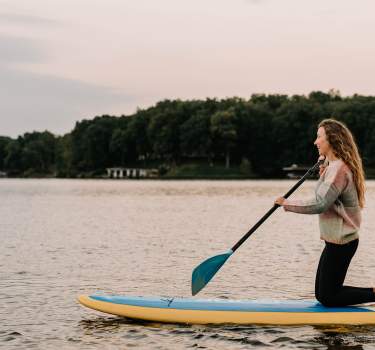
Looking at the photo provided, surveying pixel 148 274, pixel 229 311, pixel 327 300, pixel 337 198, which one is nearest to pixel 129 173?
pixel 148 274

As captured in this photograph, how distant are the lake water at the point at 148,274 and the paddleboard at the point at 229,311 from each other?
0.19 meters

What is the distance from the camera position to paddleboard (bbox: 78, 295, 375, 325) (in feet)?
30.8

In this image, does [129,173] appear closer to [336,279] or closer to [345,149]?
[336,279]

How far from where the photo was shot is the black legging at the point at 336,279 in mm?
8613

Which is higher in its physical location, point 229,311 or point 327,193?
point 327,193

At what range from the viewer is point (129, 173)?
157000 millimetres

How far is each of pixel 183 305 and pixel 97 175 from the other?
154674 millimetres

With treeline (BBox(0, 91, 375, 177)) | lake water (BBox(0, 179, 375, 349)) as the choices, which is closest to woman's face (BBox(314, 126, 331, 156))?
lake water (BBox(0, 179, 375, 349))

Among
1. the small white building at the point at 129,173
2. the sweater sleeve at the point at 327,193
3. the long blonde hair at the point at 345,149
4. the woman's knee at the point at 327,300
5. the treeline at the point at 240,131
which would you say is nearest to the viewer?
the sweater sleeve at the point at 327,193

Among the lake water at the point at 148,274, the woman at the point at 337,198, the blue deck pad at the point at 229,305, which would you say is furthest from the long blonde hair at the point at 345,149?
the lake water at the point at 148,274

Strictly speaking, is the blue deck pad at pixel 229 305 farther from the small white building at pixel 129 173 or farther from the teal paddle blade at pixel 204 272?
the small white building at pixel 129 173

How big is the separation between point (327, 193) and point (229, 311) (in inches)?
93.0

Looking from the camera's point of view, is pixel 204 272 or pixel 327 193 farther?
pixel 204 272

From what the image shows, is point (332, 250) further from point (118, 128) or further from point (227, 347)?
point (118, 128)
